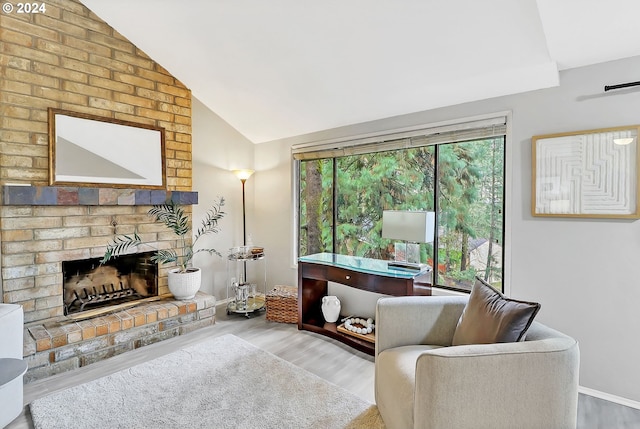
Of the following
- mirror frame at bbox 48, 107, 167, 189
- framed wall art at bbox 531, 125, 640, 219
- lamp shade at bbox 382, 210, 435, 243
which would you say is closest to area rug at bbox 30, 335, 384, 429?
lamp shade at bbox 382, 210, 435, 243

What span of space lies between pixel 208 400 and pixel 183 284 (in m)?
1.49

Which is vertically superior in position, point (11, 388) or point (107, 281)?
point (107, 281)

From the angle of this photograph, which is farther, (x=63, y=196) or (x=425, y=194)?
(x=425, y=194)

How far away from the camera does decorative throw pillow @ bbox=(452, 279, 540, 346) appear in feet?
4.88

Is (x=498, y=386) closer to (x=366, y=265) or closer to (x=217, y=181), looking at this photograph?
(x=366, y=265)

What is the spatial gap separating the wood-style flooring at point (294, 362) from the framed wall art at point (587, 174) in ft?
3.95

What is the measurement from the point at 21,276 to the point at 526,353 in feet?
11.6

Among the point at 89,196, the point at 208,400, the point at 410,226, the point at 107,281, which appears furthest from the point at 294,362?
the point at 89,196

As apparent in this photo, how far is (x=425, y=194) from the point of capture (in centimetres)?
305

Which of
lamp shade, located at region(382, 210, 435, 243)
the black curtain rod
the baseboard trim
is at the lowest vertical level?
the baseboard trim

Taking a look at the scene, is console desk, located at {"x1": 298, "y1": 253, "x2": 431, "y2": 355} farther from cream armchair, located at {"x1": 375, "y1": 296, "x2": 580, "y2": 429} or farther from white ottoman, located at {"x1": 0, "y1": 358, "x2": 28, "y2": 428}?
white ottoman, located at {"x1": 0, "y1": 358, "x2": 28, "y2": 428}

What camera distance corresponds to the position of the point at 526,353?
135 centimetres

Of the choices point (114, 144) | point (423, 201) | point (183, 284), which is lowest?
point (183, 284)

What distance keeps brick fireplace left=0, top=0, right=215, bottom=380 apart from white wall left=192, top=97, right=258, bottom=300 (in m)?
0.52
